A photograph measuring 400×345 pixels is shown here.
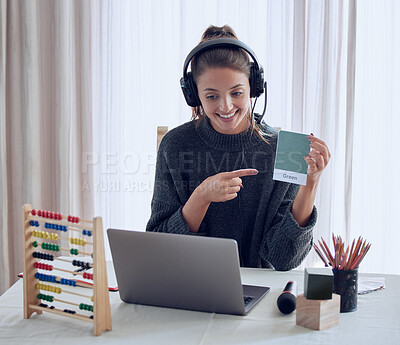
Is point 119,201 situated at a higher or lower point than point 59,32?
lower

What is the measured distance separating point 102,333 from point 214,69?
2.73 ft

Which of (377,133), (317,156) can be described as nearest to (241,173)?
(317,156)

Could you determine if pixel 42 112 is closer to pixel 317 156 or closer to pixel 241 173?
pixel 241 173

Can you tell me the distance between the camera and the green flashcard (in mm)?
1205

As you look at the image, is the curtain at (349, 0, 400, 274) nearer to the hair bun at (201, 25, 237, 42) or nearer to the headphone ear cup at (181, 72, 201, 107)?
the hair bun at (201, 25, 237, 42)

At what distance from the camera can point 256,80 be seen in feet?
4.89

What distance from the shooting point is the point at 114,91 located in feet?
8.18

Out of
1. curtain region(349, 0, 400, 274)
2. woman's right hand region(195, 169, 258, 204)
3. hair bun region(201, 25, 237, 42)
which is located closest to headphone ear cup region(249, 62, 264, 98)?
hair bun region(201, 25, 237, 42)

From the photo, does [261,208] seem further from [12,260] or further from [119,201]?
[12,260]

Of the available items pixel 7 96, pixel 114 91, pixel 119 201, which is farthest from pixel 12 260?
pixel 114 91

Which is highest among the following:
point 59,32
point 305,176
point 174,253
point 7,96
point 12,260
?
point 59,32

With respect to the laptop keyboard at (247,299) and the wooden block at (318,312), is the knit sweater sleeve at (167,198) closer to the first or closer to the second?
the laptop keyboard at (247,299)

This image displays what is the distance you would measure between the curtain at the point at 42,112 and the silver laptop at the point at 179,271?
5.05ft

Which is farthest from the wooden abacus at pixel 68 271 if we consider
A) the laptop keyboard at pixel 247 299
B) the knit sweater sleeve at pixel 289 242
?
the knit sweater sleeve at pixel 289 242
